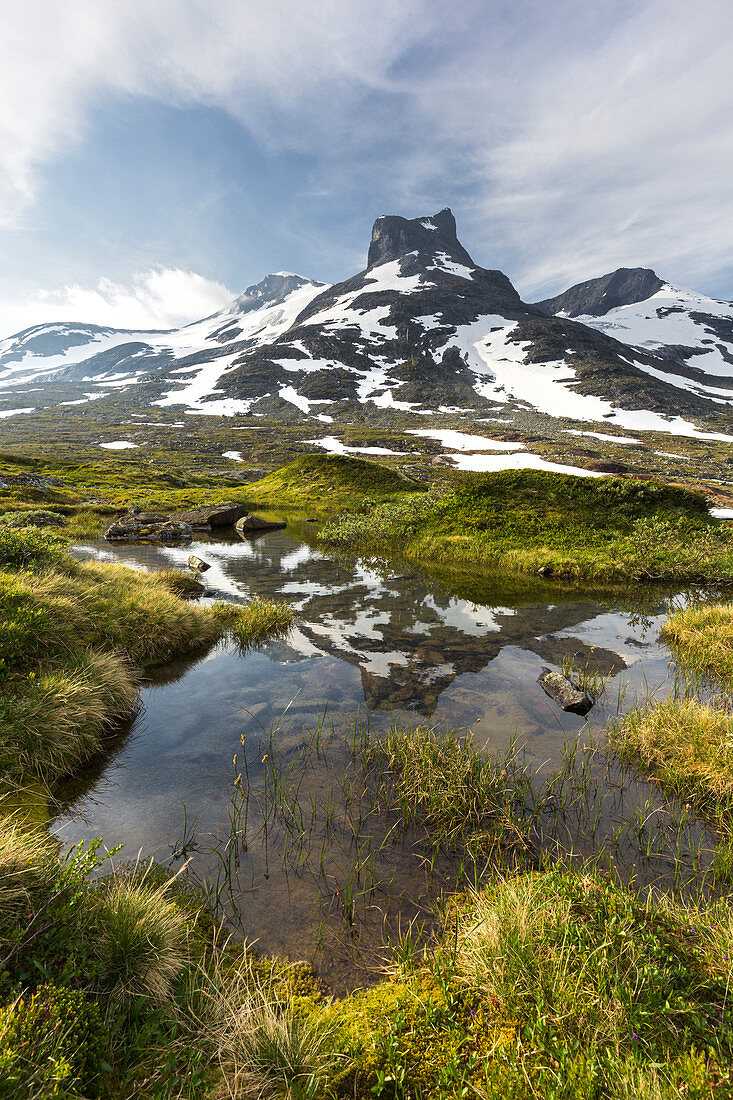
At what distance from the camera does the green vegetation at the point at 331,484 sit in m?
42.9

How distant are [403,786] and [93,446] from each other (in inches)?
5963

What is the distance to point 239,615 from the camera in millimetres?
14289

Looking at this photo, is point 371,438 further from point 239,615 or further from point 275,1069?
point 275,1069

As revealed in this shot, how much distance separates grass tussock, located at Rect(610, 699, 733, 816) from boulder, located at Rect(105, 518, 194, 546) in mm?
28980

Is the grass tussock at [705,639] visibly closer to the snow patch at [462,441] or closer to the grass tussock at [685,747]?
the grass tussock at [685,747]

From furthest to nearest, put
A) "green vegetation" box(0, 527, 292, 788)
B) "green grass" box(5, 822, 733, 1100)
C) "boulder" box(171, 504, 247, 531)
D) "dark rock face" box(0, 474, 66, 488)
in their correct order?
"dark rock face" box(0, 474, 66, 488)
"boulder" box(171, 504, 247, 531)
"green vegetation" box(0, 527, 292, 788)
"green grass" box(5, 822, 733, 1100)

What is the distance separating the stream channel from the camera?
200 inches

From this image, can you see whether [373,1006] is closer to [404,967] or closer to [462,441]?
[404,967]

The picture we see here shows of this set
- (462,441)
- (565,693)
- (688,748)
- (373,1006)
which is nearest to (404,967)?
(373,1006)

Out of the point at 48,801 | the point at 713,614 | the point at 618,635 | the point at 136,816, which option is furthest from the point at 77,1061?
the point at 713,614

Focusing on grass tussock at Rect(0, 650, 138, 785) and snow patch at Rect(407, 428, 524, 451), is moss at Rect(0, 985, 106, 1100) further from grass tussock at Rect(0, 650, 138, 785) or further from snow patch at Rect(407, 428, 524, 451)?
snow patch at Rect(407, 428, 524, 451)

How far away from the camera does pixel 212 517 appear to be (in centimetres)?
3506

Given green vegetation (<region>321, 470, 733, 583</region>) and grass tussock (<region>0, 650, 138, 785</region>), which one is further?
green vegetation (<region>321, 470, 733, 583</region>)

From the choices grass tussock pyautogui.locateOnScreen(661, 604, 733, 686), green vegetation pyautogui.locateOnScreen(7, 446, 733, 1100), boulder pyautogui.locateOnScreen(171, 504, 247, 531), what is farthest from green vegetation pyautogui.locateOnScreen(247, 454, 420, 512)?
green vegetation pyautogui.locateOnScreen(7, 446, 733, 1100)
